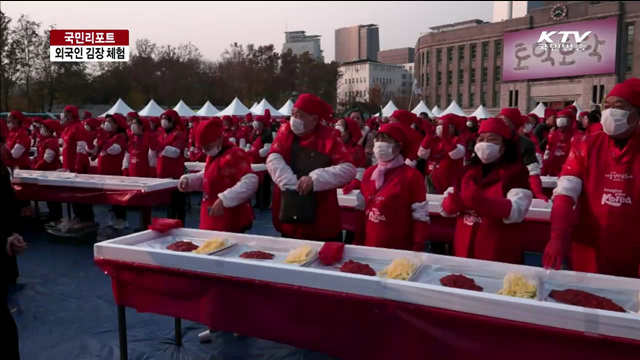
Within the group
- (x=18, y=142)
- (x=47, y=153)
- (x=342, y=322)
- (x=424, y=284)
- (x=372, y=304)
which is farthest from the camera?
(x=18, y=142)

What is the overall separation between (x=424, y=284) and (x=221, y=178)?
2012 millimetres

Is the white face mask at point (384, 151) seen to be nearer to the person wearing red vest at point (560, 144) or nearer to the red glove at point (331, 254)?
the red glove at point (331, 254)

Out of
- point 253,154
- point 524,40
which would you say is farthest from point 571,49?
point 253,154

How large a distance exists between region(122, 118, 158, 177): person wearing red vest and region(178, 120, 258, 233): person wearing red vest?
13.9 feet

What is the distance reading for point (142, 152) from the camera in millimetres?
7867

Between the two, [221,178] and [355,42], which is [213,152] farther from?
[355,42]

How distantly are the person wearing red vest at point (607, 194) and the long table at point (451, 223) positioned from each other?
1336 millimetres

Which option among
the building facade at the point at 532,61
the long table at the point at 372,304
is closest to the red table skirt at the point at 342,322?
the long table at the point at 372,304

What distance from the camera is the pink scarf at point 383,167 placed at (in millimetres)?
3244

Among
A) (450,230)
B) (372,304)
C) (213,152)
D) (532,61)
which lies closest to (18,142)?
(213,152)

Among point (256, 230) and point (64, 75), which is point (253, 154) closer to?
point (256, 230)

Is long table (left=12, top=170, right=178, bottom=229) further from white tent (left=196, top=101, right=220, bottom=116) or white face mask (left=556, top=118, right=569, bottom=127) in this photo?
white tent (left=196, top=101, right=220, bottom=116)

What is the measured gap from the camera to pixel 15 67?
27297 millimetres

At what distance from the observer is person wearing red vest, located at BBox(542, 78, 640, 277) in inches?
102
